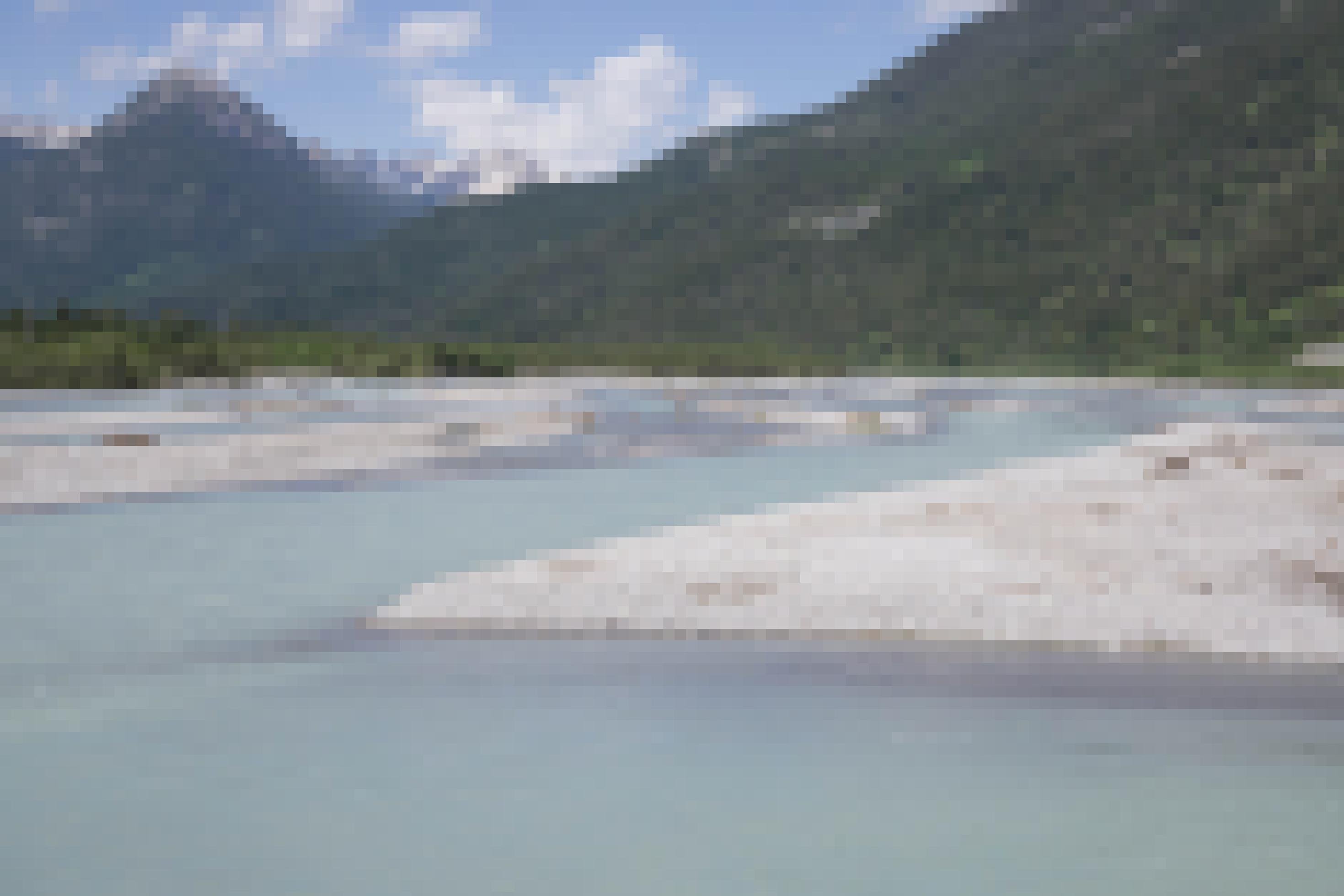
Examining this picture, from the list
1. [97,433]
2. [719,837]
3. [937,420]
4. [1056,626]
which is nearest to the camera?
[719,837]

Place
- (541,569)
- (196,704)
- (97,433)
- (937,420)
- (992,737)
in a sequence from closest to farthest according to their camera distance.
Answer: (992,737)
(196,704)
(541,569)
(97,433)
(937,420)

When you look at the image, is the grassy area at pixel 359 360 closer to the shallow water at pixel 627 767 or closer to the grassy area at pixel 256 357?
the grassy area at pixel 256 357

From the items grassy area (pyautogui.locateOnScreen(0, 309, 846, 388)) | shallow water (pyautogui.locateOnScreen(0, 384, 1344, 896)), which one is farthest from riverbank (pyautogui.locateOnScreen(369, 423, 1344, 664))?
grassy area (pyautogui.locateOnScreen(0, 309, 846, 388))

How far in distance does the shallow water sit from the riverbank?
Answer: 554mm

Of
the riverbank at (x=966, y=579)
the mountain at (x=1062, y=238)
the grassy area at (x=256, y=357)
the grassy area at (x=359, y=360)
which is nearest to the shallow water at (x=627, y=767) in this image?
the riverbank at (x=966, y=579)

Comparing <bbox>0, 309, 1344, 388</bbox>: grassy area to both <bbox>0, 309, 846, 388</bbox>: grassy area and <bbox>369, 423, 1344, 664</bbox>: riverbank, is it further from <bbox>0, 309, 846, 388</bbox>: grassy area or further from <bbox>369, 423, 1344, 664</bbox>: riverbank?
<bbox>369, 423, 1344, 664</bbox>: riverbank

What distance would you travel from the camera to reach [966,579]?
12094mm

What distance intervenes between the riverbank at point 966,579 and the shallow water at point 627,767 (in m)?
0.55

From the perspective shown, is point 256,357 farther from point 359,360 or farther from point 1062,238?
point 1062,238

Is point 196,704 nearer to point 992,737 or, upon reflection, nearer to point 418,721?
point 418,721

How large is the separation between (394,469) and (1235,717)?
20077 millimetres

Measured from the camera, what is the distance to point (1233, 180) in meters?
156

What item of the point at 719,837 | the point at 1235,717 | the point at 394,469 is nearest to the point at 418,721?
the point at 719,837

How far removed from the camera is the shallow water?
6.55 metres
